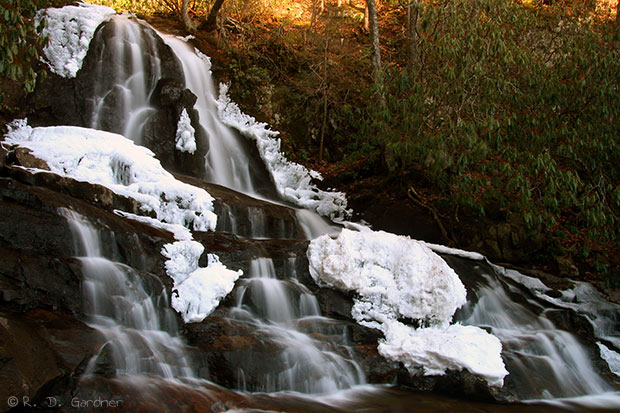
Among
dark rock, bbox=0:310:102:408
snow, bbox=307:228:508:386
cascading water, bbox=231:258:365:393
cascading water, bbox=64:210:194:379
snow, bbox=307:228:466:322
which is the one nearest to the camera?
dark rock, bbox=0:310:102:408

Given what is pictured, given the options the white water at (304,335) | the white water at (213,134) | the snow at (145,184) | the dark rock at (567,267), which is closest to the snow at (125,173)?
the snow at (145,184)

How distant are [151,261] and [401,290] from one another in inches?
146

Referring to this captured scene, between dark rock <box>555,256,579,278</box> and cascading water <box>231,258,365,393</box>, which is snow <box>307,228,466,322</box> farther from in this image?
dark rock <box>555,256,579,278</box>

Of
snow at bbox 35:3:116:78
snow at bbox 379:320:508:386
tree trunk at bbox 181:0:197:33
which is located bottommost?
snow at bbox 379:320:508:386

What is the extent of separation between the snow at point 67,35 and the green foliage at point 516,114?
762 centimetres

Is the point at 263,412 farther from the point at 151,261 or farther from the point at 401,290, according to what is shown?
the point at 401,290

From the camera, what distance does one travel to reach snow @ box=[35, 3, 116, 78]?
11.5 meters

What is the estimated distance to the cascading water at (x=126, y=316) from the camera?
503 centimetres

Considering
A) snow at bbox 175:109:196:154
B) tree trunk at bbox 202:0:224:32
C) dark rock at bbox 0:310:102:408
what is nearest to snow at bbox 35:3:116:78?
snow at bbox 175:109:196:154

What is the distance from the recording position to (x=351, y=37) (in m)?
18.4

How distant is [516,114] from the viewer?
10102 mm

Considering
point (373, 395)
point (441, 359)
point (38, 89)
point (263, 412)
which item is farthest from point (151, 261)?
point (38, 89)

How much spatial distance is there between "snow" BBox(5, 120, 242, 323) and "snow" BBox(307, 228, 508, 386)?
1.65 metres

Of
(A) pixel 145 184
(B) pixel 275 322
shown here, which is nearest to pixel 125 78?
(A) pixel 145 184
